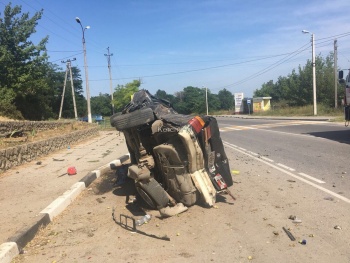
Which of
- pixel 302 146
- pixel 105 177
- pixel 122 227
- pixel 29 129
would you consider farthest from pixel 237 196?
pixel 29 129

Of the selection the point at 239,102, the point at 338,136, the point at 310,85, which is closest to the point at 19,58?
the point at 338,136

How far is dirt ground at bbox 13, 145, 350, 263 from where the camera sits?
13.3 ft

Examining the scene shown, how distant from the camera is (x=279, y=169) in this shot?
9.01 m

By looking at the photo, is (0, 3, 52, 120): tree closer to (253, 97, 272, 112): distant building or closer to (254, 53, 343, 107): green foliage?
(254, 53, 343, 107): green foliage

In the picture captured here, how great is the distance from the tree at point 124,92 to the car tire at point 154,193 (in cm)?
4063

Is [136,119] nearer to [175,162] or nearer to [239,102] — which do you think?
[175,162]

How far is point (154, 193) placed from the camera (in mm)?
5562

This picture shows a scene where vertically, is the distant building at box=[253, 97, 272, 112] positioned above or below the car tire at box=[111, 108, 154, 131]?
below

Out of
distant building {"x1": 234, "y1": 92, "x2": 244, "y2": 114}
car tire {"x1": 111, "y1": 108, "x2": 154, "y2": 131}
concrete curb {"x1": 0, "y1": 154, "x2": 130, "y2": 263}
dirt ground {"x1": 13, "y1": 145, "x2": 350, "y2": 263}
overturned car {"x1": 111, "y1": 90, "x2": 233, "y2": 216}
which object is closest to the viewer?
dirt ground {"x1": 13, "y1": 145, "x2": 350, "y2": 263}

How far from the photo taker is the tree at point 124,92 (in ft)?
154

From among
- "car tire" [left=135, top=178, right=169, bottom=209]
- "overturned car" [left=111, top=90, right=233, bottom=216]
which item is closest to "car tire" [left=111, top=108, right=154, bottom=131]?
"overturned car" [left=111, top=90, right=233, bottom=216]

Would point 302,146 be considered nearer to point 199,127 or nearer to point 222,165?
point 222,165

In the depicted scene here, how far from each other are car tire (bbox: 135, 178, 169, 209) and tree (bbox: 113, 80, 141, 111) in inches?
1600

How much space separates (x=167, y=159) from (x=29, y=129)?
11877 mm
